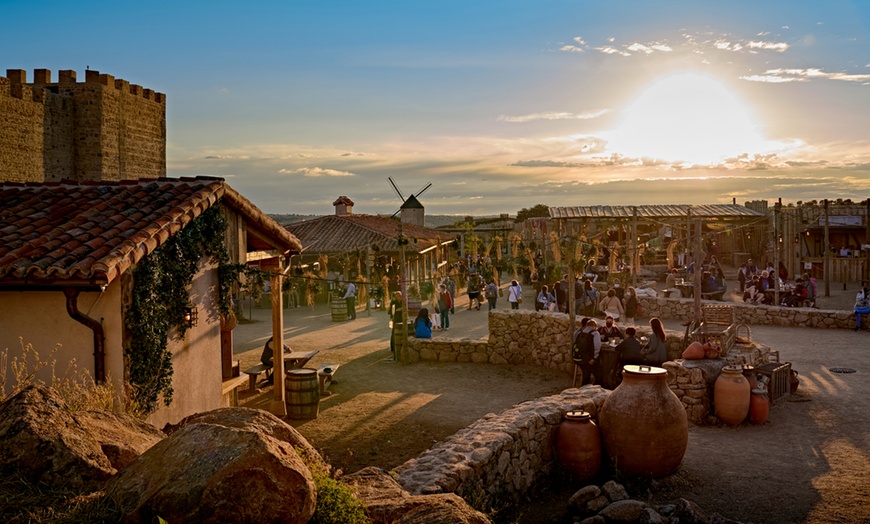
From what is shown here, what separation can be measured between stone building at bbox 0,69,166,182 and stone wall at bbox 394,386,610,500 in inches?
738

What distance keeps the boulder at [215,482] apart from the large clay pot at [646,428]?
483 centimetres

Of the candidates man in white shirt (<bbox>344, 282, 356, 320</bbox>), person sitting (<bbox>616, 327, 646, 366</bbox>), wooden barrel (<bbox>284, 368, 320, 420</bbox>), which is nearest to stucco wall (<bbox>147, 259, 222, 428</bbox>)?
wooden barrel (<bbox>284, 368, 320, 420</bbox>)

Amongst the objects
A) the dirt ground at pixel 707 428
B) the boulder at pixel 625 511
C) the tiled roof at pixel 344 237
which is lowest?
the dirt ground at pixel 707 428

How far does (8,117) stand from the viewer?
21.2m

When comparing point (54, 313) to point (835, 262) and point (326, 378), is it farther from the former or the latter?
point (835, 262)

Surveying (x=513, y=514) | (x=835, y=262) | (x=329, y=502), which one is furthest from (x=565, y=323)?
(x=835, y=262)

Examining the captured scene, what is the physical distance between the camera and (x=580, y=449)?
311 inches

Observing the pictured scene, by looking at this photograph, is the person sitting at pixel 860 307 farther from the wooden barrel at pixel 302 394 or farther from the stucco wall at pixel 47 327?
the stucco wall at pixel 47 327

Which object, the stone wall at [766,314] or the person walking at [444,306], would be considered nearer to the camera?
the stone wall at [766,314]

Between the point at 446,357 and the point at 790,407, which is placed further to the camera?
the point at 446,357

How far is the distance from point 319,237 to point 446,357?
1334 centimetres

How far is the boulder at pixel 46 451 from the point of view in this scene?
3.98 m

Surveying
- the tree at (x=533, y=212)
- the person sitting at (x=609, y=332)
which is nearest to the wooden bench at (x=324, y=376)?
the person sitting at (x=609, y=332)

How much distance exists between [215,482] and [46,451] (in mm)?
1163
